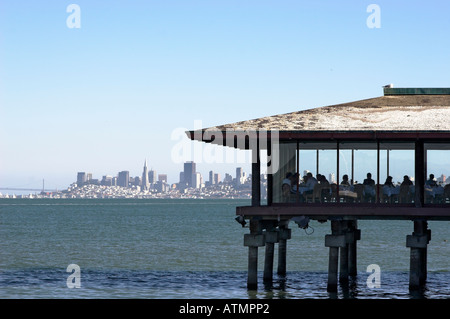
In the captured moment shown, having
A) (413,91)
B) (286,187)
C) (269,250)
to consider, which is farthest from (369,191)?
(413,91)

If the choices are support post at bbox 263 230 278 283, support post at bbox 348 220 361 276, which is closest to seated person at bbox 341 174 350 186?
support post at bbox 263 230 278 283

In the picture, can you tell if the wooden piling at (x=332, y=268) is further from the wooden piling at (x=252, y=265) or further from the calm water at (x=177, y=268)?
the wooden piling at (x=252, y=265)

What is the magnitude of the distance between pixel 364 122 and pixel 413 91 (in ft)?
18.9

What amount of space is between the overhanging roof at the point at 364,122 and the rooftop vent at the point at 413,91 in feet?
0.13

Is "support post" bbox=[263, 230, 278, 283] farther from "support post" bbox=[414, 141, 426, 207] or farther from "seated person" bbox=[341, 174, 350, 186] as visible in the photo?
"support post" bbox=[414, 141, 426, 207]

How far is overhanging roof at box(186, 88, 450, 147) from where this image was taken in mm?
31719

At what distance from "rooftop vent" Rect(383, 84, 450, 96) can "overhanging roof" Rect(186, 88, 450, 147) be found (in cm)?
4

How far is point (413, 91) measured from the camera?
38000mm

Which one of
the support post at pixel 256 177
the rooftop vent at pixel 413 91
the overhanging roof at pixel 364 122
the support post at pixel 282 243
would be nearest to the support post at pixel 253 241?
the support post at pixel 256 177

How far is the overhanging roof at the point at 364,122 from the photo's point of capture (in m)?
31.7

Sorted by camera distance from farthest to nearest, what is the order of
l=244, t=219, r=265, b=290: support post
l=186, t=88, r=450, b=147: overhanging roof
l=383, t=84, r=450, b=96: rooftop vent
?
1. l=383, t=84, r=450, b=96: rooftop vent
2. l=244, t=219, r=265, b=290: support post
3. l=186, t=88, r=450, b=147: overhanging roof
